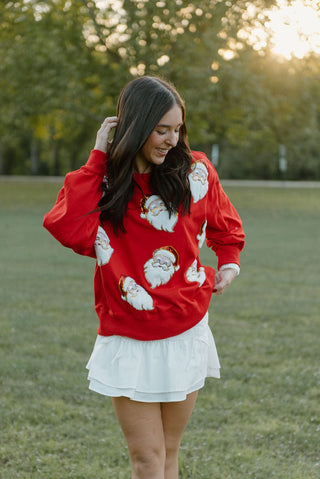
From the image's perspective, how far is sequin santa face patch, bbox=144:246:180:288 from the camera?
224 centimetres

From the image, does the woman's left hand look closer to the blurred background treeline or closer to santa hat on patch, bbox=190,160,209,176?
santa hat on patch, bbox=190,160,209,176

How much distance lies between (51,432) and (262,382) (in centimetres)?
169

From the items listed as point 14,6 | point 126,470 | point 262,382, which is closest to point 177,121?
point 126,470

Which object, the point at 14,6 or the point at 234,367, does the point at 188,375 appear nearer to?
the point at 234,367

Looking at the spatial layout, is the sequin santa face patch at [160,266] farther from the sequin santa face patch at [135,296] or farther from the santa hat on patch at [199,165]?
the santa hat on patch at [199,165]

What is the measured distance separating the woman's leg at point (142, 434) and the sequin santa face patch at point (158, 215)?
65 cm

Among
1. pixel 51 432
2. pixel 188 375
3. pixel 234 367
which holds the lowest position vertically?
pixel 234 367

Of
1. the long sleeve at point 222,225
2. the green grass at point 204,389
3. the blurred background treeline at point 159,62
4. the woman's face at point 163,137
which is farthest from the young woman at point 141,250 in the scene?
the blurred background treeline at point 159,62

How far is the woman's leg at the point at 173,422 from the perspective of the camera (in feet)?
7.74

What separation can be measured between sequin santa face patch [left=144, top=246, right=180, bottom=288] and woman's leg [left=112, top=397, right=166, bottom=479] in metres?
0.45

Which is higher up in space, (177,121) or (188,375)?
(177,121)

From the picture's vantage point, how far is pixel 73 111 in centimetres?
2106

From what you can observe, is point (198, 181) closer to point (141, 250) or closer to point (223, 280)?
point (141, 250)

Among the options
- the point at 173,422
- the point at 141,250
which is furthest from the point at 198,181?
the point at 173,422
